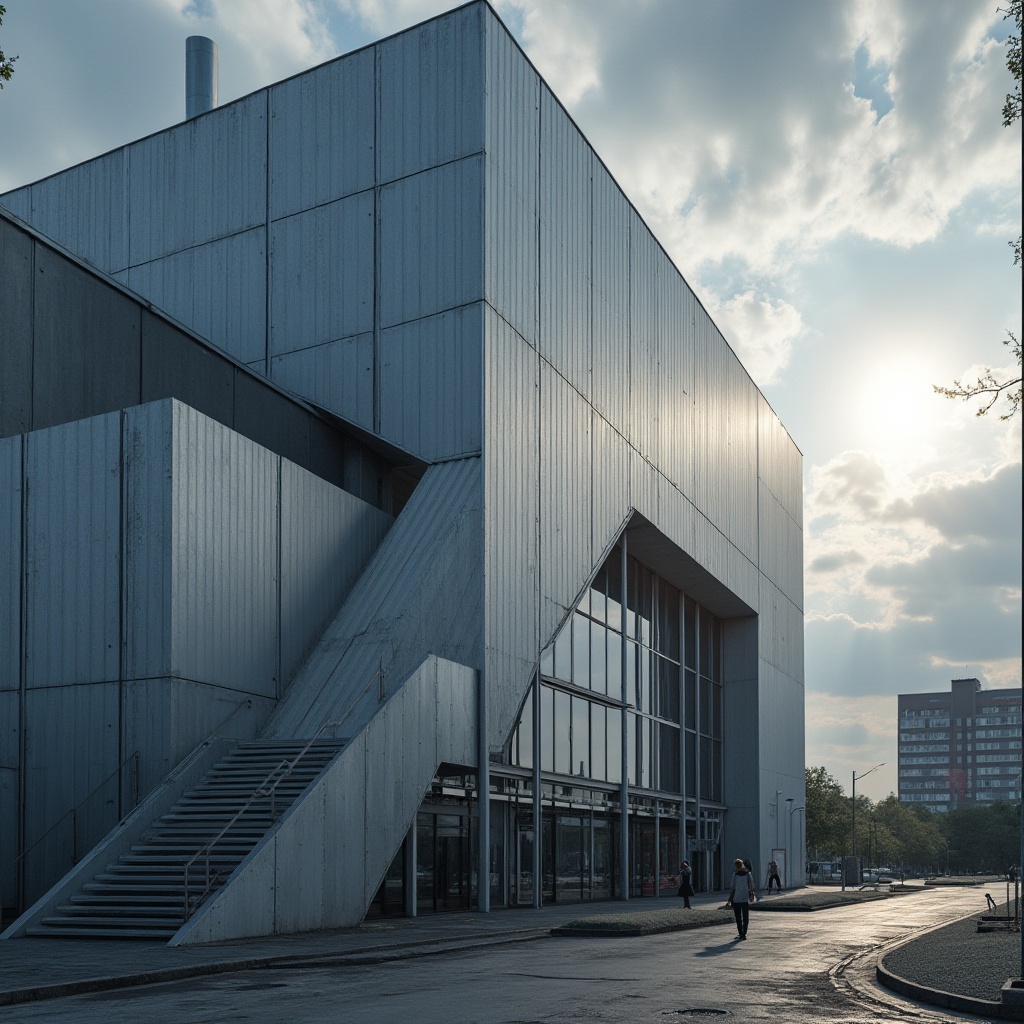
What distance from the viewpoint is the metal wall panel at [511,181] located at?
3300cm

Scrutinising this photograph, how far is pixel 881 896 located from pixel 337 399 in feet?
125

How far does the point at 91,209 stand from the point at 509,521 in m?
18.1

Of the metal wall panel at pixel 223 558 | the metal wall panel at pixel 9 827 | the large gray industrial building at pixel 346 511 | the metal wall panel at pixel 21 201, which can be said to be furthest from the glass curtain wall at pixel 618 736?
the metal wall panel at pixel 21 201

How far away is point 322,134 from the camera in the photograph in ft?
118

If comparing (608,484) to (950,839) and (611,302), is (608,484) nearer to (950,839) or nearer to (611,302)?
(611,302)

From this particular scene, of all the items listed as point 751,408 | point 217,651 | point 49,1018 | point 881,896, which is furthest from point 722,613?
point 49,1018

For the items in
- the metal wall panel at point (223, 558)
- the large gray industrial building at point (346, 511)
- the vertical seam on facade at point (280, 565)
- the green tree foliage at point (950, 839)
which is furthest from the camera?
the green tree foliage at point (950, 839)

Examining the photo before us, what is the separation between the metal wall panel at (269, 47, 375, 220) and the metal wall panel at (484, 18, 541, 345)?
359 centimetres

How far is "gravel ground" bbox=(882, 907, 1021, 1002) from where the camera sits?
15062mm

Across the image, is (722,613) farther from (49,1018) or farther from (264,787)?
(49,1018)

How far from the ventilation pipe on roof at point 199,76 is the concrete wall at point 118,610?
67.1 ft

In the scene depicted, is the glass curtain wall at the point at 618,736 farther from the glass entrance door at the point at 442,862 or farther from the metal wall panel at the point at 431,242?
the metal wall panel at the point at 431,242

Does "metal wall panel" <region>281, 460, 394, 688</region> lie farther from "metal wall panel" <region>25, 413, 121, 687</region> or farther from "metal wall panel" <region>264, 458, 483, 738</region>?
"metal wall panel" <region>25, 413, 121, 687</region>

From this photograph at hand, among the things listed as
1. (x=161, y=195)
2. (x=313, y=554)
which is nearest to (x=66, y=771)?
(x=313, y=554)
